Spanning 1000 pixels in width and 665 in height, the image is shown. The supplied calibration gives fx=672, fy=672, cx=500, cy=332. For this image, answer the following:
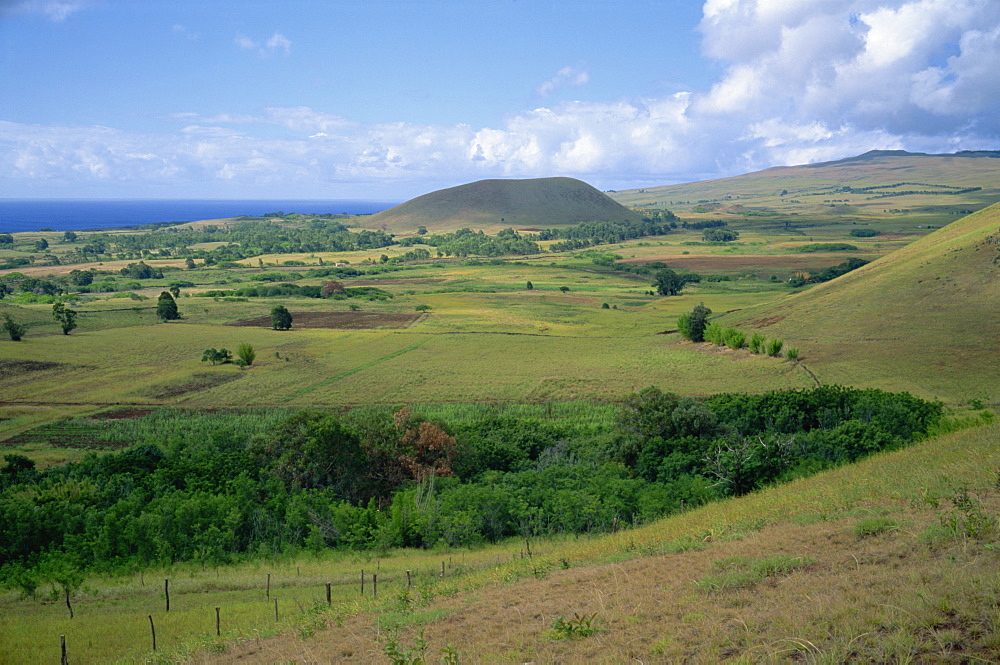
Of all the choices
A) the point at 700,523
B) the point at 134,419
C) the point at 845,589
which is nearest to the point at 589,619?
the point at 845,589

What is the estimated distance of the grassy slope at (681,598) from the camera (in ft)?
30.5

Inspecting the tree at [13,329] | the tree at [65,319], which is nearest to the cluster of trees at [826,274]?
the tree at [65,319]

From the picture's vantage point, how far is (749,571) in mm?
12539

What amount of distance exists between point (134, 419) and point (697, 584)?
44.5m

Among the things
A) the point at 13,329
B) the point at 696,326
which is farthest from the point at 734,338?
the point at 13,329

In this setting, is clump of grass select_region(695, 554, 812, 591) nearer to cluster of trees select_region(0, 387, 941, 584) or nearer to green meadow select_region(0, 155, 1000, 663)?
green meadow select_region(0, 155, 1000, 663)

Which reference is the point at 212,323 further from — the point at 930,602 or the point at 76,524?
the point at 930,602

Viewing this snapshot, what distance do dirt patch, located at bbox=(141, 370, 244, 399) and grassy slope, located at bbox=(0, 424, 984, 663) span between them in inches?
1353

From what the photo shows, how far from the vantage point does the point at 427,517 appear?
25.9 m

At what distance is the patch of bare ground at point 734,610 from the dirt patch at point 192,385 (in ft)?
144

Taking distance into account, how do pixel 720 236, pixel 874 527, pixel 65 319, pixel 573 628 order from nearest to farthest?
pixel 573 628 < pixel 874 527 < pixel 65 319 < pixel 720 236

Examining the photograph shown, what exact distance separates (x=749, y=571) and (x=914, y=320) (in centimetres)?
5390

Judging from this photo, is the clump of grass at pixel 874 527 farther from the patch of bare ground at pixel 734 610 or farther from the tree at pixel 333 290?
the tree at pixel 333 290

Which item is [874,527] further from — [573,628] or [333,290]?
[333,290]
